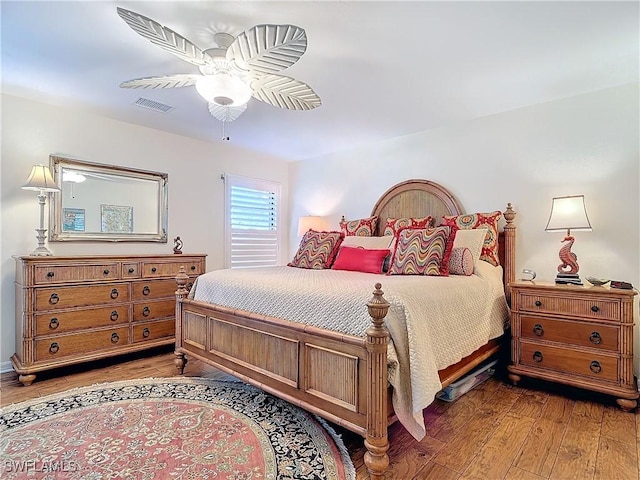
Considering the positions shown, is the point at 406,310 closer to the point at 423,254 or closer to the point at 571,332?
the point at 423,254

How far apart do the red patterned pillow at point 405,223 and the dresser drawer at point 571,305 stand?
114 centimetres

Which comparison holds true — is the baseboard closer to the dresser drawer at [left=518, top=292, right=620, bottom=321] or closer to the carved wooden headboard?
the carved wooden headboard

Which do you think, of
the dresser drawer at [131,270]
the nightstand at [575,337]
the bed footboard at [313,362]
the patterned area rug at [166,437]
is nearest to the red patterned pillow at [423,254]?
the nightstand at [575,337]

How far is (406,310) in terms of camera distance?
1711 mm

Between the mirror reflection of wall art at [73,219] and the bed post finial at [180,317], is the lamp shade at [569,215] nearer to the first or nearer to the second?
the bed post finial at [180,317]

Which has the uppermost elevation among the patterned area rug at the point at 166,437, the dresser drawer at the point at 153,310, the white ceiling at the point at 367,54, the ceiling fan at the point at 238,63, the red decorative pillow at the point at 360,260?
the white ceiling at the point at 367,54

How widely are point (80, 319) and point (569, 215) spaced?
412 centimetres

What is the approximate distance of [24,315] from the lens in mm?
2727

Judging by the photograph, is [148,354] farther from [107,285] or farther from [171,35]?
[171,35]

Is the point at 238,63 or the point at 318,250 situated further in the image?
the point at 318,250

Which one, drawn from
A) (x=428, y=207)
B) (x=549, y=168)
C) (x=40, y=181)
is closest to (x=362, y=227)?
(x=428, y=207)

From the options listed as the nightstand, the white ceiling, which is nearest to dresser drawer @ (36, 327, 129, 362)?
the white ceiling

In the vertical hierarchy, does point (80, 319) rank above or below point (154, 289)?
below

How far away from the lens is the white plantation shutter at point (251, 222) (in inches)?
181
